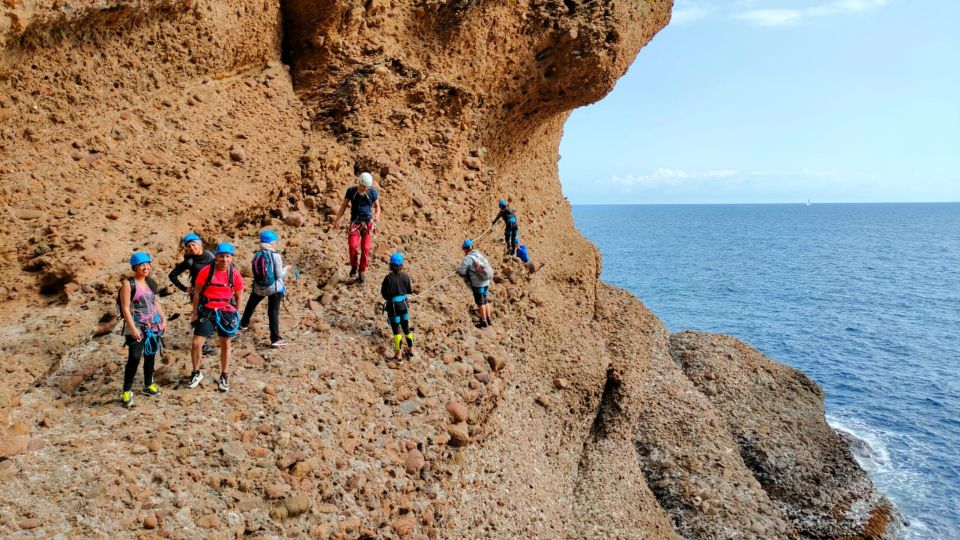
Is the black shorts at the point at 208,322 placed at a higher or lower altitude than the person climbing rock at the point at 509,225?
lower

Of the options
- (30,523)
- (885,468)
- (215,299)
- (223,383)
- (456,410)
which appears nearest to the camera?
(30,523)

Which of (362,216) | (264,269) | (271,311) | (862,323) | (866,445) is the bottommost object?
(866,445)

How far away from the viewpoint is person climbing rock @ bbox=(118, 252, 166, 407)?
790cm

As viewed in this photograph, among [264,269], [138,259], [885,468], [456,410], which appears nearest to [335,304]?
[264,269]

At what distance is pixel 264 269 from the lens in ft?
31.8

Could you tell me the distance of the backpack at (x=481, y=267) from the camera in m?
13.3

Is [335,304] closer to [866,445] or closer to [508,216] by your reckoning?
[508,216]

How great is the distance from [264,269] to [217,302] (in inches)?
49.1

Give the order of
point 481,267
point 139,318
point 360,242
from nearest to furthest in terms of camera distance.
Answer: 1. point 139,318
2. point 360,242
3. point 481,267

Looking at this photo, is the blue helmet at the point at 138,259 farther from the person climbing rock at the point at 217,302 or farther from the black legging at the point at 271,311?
the black legging at the point at 271,311

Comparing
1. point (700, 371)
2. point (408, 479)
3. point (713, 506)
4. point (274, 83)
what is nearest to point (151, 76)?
point (274, 83)

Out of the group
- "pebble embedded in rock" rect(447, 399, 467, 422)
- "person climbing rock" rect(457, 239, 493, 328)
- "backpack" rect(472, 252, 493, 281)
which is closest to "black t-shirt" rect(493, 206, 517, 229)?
"person climbing rock" rect(457, 239, 493, 328)

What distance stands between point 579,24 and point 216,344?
46.7 feet

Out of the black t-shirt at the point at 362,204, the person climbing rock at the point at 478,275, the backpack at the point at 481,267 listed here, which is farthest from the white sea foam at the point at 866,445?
the black t-shirt at the point at 362,204
